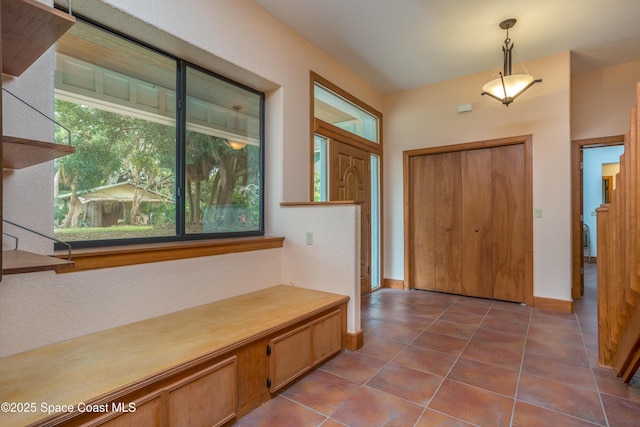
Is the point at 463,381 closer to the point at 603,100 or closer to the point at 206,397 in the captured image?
the point at 206,397

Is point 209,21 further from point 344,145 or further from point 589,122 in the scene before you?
point 589,122

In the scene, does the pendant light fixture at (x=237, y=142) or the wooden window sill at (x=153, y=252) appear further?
the pendant light fixture at (x=237, y=142)

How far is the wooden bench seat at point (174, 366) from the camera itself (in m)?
1.21

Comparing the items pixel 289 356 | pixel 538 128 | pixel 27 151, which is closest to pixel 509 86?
pixel 538 128

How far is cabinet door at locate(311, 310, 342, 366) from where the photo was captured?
2.27 metres

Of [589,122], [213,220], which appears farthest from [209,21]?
[589,122]

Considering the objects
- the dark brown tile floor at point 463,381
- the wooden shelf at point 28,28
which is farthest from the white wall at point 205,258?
the dark brown tile floor at point 463,381

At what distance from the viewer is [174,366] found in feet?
4.66

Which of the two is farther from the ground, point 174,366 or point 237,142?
point 237,142

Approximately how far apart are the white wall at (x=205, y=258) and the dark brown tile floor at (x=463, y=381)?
560mm

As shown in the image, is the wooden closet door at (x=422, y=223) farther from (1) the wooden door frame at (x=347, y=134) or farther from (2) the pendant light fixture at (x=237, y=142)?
(2) the pendant light fixture at (x=237, y=142)

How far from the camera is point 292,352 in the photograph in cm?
207

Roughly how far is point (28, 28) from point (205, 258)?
1.58 meters

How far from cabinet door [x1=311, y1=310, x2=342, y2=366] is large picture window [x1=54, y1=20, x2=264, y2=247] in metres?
1.09
